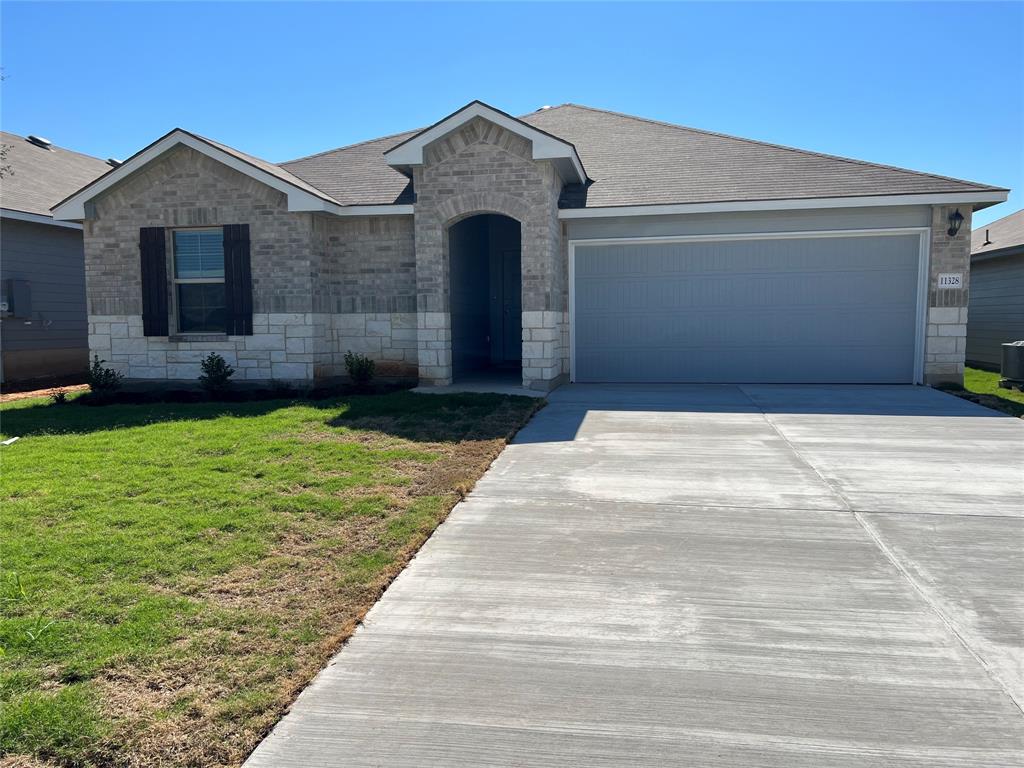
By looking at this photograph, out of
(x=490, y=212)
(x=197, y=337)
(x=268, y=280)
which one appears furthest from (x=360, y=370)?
(x=490, y=212)

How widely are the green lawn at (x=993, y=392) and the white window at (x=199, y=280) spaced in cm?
1213

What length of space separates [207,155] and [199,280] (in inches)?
82.0

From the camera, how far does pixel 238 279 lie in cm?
1252

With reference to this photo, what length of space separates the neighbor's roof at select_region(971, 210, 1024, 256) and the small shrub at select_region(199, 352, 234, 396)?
16.2 metres

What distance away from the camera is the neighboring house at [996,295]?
16531 millimetres

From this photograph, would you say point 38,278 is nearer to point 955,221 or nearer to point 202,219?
point 202,219

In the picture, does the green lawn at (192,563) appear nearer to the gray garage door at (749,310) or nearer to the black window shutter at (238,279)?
the black window shutter at (238,279)

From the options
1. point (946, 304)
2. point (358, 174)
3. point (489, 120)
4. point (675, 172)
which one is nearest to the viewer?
point (489, 120)

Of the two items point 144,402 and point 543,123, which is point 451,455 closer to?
point 144,402

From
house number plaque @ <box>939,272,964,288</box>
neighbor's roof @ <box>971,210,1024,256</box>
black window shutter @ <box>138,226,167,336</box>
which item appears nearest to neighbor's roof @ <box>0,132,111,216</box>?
black window shutter @ <box>138,226,167,336</box>

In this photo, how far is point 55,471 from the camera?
22.7ft

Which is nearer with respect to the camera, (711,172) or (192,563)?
(192,563)

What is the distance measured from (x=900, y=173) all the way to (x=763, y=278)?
9.59 ft

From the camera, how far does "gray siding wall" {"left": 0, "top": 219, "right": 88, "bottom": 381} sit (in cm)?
1468
